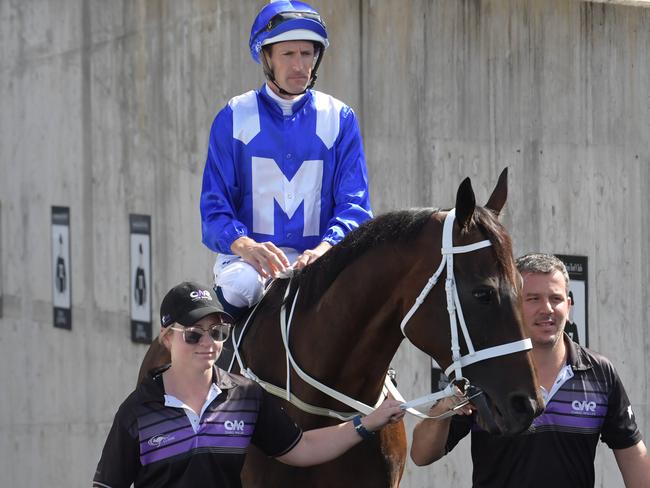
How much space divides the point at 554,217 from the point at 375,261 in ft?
9.27

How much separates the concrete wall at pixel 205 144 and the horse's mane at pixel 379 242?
2.60 meters

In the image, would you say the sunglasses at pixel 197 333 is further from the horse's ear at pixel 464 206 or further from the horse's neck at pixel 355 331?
the horse's ear at pixel 464 206

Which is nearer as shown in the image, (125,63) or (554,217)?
(554,217)

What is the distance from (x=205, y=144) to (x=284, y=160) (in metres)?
3.98

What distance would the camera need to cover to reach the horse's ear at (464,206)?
3773 millimetres

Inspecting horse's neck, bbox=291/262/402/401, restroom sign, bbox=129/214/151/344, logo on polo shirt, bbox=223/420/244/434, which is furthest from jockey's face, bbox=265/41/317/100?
restroom sign, bbox=129/214/151/344

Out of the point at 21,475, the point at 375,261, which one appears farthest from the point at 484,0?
the point at 21,475

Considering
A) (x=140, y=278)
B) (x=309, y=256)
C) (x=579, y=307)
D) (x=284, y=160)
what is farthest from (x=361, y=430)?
(x=140, y=278)

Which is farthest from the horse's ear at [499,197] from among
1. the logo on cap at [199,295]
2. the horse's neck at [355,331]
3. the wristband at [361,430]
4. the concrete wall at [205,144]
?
the concrete wall at [205,144]

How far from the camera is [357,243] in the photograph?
4.15 metres

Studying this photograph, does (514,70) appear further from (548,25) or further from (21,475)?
(21,475)

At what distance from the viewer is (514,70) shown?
22.3ft

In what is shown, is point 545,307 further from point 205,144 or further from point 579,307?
point 205,144

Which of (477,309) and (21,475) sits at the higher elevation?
(477,309)
